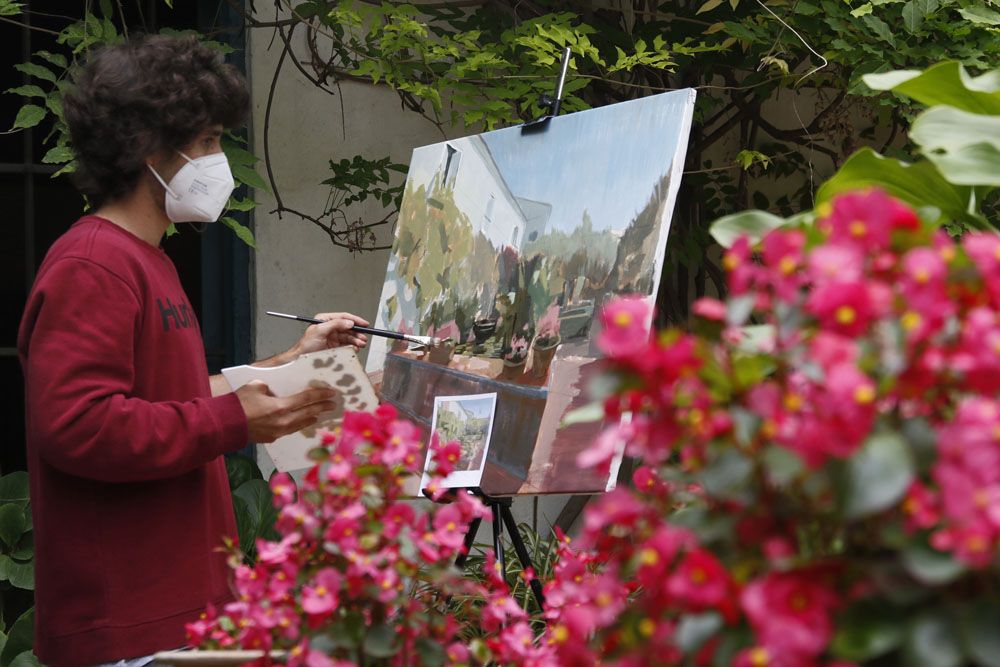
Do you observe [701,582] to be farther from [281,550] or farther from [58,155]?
[58,155]

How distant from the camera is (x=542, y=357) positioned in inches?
84.7

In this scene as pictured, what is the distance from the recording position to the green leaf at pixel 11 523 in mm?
3154

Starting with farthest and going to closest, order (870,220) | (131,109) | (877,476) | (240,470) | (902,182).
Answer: (240,470), (131,109), (902,182), (870,220), (877,476)

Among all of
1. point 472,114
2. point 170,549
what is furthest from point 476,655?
point 472,114

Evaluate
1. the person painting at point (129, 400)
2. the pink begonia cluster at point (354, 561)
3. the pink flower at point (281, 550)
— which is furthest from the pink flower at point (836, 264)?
the person painting at point (129, 400)

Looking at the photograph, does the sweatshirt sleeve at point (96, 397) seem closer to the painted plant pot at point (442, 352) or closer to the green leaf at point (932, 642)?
the painted plant pot at point (442, 352)

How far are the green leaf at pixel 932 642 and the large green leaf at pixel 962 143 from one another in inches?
22.4

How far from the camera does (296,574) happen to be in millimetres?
1199

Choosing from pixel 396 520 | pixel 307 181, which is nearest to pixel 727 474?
pixel 396 520

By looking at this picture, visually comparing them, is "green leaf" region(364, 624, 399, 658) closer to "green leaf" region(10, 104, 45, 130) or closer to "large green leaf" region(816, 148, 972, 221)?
"large green leaf" region(816, 148, 972, 221)

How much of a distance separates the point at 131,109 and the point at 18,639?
1623mm

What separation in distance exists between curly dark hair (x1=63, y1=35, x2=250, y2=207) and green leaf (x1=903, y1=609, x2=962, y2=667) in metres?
1.43

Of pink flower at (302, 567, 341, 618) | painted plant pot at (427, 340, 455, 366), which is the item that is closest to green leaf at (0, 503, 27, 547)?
painted plant pot at (427, 340, 455, 366)

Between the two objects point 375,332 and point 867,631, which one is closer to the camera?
point 867,631
